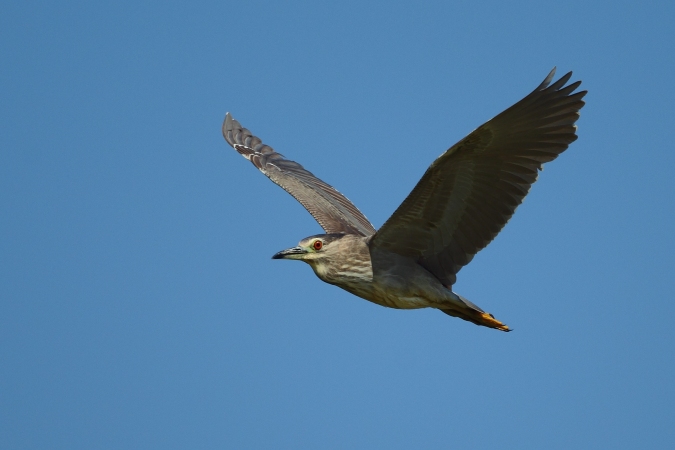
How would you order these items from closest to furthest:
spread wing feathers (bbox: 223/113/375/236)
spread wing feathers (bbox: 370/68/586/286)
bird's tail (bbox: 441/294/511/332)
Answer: spread wing feathers (bbox: 370/68/586/286), bird's tail (bbox: 441/294/511/332), spread wing feathers (bbox: 223/113/375/236)

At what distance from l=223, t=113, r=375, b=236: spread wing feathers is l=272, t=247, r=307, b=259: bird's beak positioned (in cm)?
142

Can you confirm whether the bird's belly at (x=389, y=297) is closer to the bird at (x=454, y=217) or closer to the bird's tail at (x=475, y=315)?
the bird at (x=454, y=217)

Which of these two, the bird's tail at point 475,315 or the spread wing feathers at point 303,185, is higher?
the spread wing feathers at point 303,185

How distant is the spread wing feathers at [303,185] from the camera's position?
38.0ft

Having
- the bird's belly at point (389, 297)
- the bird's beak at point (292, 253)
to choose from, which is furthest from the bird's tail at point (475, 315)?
the bird's beak at point (292, 253)

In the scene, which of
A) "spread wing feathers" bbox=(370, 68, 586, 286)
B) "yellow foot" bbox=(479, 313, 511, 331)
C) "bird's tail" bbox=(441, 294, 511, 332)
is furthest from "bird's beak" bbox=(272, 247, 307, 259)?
"yellow foot" bbox=(479, 313, 511, 331)

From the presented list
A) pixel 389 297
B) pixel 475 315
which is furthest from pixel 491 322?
pixel 389 297

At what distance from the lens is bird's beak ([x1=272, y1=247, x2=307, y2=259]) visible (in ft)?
31.3

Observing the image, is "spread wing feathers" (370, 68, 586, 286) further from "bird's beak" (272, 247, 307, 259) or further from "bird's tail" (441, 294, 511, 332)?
"bird's beak" (272, 247, 307, 259)

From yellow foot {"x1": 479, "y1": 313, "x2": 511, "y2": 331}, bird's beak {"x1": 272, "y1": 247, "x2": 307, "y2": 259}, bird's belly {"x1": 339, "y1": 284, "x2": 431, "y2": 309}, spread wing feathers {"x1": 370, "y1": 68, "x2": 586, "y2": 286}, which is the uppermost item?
spread wing feathers {"x1": 370, "y1": 68, "x2": 586, "y2": 286}

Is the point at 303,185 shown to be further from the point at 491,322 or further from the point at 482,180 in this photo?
the point at 482,180

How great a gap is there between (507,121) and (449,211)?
115cm

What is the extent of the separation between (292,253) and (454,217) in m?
1.77

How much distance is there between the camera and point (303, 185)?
12.7 m
